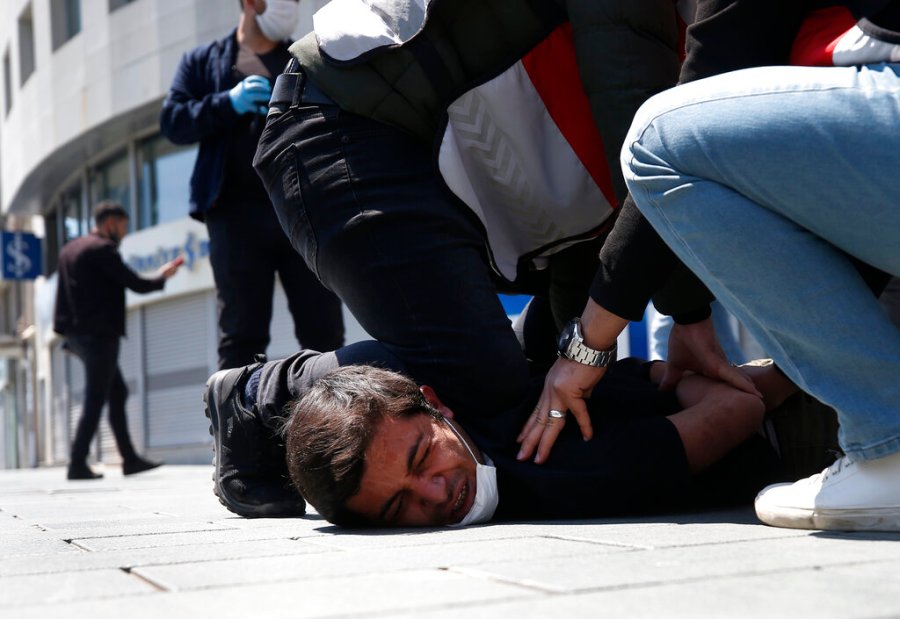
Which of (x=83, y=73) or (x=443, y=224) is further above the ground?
(x=83, y=73)

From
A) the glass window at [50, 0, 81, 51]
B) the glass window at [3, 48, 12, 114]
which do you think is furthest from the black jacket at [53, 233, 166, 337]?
the glass window at [3, 48, 12, 114]

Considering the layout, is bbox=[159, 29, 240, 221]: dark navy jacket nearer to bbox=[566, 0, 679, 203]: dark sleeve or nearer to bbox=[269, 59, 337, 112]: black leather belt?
bbox=[269, 59, 337, 112]: black leather belt

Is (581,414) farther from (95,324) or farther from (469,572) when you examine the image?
(95,324)

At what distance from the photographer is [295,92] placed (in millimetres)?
2939

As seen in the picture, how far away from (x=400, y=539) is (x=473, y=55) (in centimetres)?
125

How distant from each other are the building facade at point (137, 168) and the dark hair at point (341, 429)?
10.4m

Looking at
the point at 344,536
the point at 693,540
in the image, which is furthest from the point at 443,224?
the point at 693,540

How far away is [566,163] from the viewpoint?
2.93 m

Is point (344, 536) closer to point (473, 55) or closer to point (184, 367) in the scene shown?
point (473, 55)

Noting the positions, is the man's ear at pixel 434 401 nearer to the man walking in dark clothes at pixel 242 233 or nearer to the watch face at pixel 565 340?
the watch face at pixel 565 340

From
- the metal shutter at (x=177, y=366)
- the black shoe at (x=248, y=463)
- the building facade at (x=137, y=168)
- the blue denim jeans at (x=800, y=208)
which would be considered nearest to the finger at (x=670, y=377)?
the blue denim jeans at (x=800, y=208)

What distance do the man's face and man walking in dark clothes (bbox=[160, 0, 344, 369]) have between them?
77.3 inches

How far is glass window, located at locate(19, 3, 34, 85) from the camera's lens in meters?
20.9

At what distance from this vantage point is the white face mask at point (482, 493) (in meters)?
2.52
